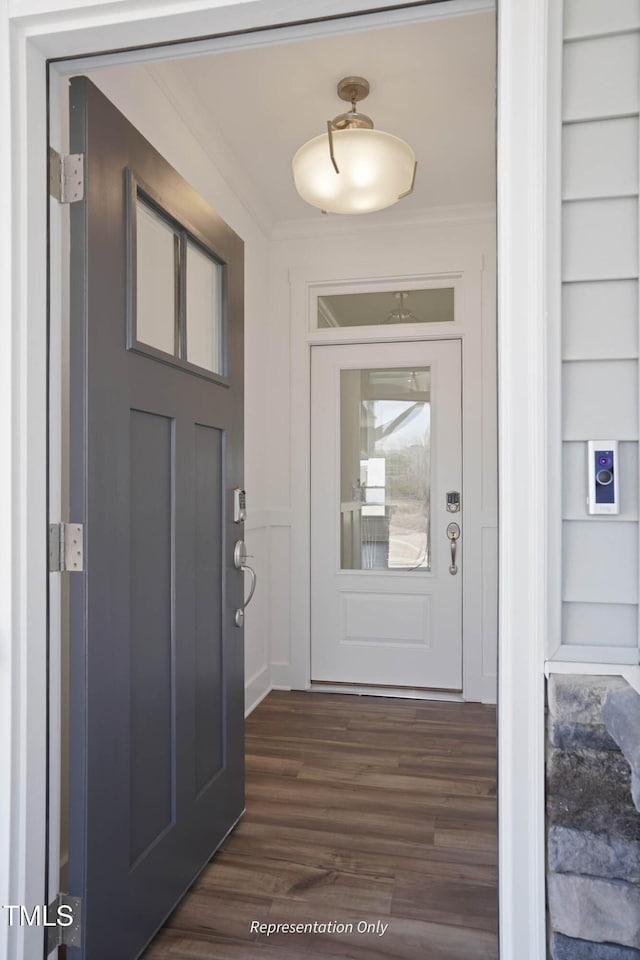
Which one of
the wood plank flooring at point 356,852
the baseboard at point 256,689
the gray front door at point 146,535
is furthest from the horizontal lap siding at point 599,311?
the baseboard at point 256,689

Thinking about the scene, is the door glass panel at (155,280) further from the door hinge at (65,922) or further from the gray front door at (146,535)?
the door hinge at (65,922)

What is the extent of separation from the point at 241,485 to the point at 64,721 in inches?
35.4

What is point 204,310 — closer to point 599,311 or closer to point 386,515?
point 599,311

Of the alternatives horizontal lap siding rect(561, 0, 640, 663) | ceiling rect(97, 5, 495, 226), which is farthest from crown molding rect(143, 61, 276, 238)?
horizontal lap siding rect(561, 0, 640, 663)

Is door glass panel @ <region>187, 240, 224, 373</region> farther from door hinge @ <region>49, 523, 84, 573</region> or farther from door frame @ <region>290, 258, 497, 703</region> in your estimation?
door frame @ <region>290, 258, 497, 703</region>

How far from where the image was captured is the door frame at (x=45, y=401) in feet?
3.62

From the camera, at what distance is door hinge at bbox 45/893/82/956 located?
1.33 meters

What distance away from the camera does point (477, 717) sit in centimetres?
324

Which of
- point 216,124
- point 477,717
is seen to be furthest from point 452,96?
point 477,717

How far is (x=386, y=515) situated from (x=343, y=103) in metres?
2.06

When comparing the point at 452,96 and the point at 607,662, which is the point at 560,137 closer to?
the point at 607,662

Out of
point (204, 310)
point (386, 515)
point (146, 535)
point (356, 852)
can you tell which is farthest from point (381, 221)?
point (356, 852)

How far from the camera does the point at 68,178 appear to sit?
1391mm

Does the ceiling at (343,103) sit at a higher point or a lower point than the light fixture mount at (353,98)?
higher
